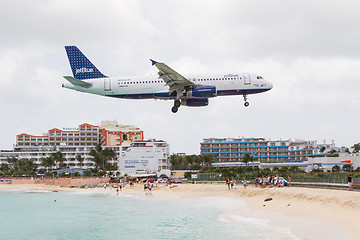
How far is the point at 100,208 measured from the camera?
57.4 metres

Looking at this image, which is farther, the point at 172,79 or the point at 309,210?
the point at 172,79

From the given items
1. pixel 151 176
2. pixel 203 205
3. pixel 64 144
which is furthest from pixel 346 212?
pixel 64 144

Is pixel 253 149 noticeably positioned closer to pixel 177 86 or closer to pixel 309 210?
pixel 177 86

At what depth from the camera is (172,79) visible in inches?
1795

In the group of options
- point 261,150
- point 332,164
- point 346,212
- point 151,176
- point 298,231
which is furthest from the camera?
point 261,150

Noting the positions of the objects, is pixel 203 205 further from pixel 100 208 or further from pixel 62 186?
pixel 62 186

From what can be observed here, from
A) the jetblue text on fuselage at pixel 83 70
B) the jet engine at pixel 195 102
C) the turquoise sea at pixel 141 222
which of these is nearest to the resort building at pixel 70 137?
the turquoise sea at pixel 141 222

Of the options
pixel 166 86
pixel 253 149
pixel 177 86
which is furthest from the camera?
pixel 253 149

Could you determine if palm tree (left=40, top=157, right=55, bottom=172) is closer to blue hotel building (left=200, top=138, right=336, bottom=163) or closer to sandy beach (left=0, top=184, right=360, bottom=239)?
blue hotel building (left=200, top=138, right=336, bottom=163)

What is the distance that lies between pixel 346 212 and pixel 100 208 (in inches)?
1395

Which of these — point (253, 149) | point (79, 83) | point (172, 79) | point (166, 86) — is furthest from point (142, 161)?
point (172, 79)

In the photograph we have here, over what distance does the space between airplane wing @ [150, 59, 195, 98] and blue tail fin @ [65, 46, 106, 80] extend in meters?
9.86

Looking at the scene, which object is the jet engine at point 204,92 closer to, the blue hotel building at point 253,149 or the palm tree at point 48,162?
the palm tree at point 48,162

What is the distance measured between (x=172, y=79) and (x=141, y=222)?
15.4 m
